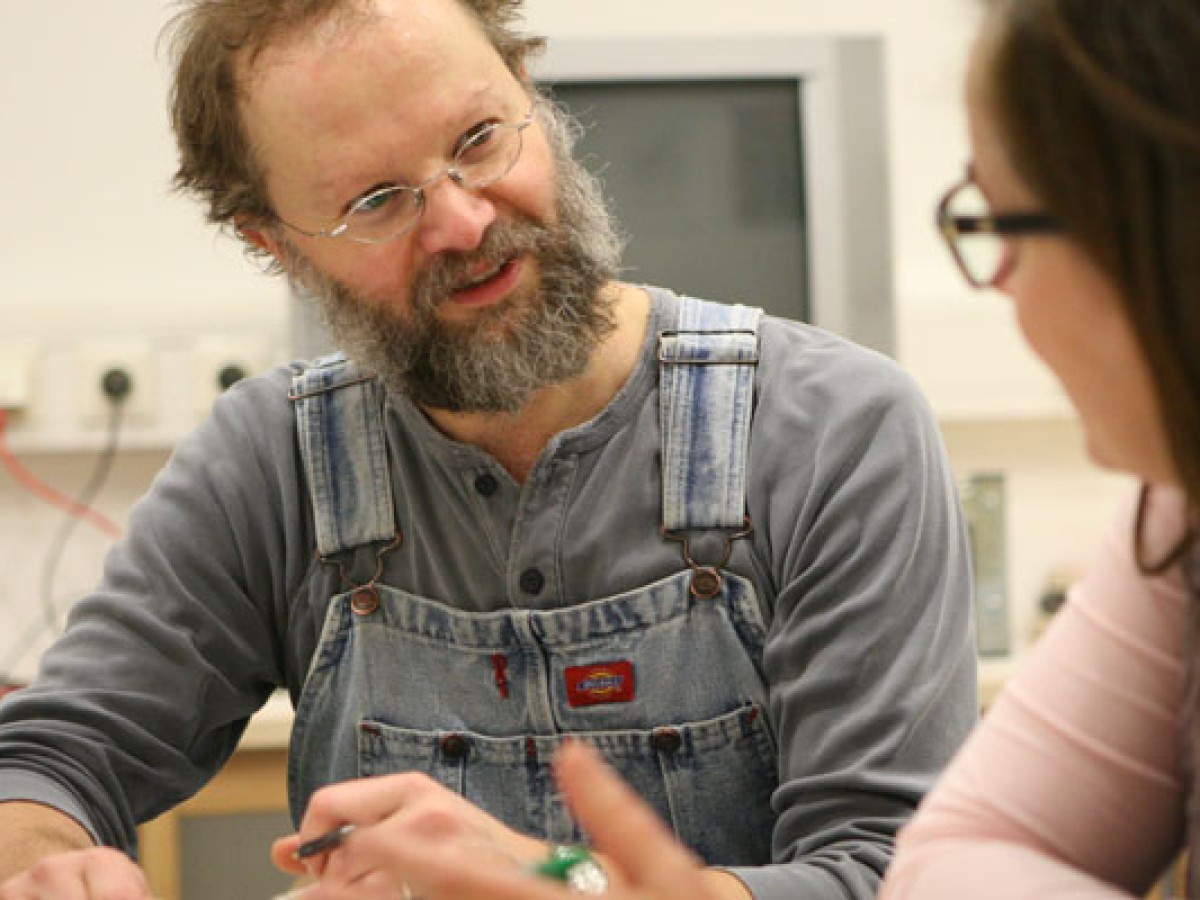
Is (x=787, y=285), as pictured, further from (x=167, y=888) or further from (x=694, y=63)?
(x=167, y=888)

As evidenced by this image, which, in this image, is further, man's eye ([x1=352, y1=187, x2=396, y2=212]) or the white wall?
the white wall

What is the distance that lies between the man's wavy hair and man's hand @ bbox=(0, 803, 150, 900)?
60 centimetres

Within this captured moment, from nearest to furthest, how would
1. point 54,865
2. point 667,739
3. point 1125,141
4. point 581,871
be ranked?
point 1125,141, point 581,871, point 54,865, point 667,739

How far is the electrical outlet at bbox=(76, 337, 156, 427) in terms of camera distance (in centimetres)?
266

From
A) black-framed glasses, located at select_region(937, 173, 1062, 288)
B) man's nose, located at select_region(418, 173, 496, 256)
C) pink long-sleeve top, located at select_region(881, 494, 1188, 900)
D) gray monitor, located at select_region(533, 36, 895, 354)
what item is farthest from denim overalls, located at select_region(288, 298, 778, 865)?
gray monitor, located at select_region(533, 36, 895, 354)

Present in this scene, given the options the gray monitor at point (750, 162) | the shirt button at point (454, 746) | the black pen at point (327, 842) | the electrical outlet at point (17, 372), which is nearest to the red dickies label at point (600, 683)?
the shirt button at point (454, 746)

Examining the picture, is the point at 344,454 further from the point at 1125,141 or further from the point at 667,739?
the point at 1125,141

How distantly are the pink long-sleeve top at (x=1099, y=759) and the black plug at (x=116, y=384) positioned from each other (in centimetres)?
198

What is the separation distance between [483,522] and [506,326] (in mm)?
179

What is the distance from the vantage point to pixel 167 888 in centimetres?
246

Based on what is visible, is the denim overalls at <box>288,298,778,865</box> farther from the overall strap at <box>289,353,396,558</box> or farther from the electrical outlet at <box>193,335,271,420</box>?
the electrical outlet at <box>193,335,271,420</box>

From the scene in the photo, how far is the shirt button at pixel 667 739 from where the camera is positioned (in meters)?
1.37

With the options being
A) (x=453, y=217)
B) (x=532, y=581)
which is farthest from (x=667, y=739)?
(x=453, y=217)

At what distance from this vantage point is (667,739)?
1.37 metres
